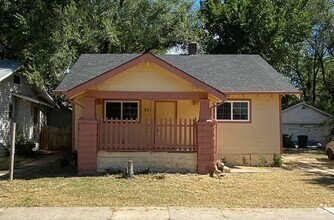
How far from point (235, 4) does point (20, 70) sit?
16306 mm

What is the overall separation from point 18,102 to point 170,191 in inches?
590

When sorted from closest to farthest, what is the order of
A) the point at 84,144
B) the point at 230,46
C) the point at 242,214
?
1. the point at 242,214
2. the point at 84,144
3. the point at 230,46

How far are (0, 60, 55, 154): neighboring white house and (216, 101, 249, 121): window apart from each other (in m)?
10.4

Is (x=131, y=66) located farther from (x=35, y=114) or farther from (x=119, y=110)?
(x=35, y=114)

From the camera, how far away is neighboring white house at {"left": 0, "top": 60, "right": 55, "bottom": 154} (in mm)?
20812

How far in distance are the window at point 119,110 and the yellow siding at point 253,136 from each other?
380 centimetres

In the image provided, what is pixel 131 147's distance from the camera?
1401cm

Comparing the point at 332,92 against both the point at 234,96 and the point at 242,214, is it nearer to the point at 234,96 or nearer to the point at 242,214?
the point at 234,96

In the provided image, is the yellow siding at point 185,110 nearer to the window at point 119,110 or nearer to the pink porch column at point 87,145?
the window at point 119,110

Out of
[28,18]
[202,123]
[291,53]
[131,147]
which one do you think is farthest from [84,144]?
[291,53]

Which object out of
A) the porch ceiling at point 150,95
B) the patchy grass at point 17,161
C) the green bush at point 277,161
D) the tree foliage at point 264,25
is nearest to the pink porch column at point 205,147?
the porch ceiling at point 150,95

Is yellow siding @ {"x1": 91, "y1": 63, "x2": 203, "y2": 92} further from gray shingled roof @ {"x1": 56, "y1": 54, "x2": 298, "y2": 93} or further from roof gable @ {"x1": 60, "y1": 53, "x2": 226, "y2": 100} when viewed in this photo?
gray shingled roof @ {"x1": 56, "y1": 54, "x2": 298, "y2": 93}

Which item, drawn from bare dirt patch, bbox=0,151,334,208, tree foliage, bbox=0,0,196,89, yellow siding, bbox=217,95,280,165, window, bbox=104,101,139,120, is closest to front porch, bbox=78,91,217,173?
bare dirt patch, bbox=0,151,334,208

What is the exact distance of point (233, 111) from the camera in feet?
57.8
